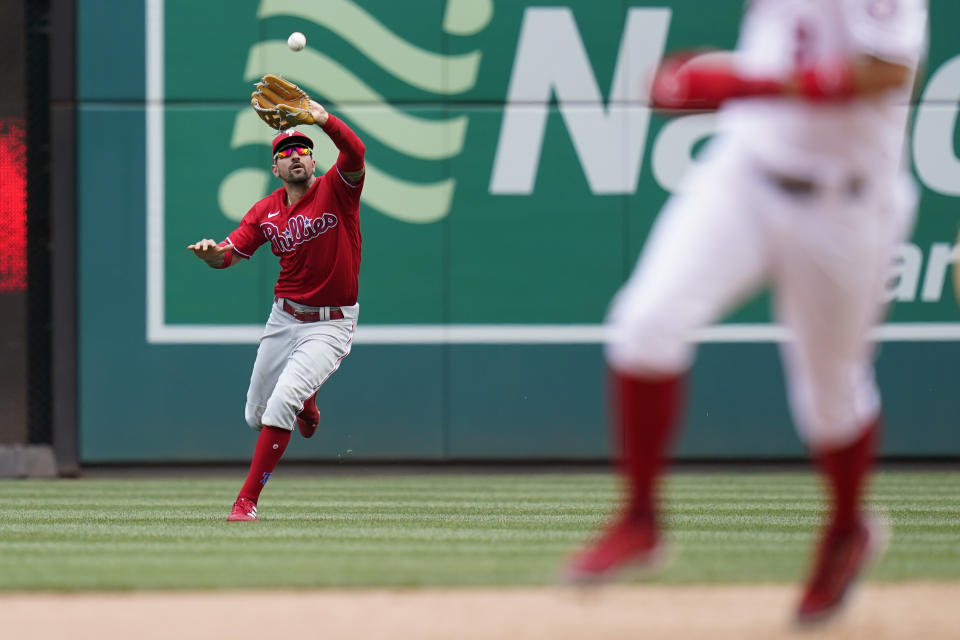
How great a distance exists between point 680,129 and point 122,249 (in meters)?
4.60

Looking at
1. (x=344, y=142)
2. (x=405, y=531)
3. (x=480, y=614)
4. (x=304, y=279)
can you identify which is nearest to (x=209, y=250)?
(x=304, y=279)

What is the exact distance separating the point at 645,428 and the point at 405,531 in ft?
10.6

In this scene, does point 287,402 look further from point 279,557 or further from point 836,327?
point 836,327

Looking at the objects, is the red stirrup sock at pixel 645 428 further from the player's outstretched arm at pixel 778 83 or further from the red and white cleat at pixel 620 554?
the player's outstretched arm at pixel 778 83

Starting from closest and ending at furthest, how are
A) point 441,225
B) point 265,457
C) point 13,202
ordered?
1. point 265,457
2. point 13,202
3. point 441,225

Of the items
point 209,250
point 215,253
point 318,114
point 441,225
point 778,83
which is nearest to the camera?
point 778,83

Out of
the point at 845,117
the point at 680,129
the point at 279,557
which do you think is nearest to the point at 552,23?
the point at 680,129

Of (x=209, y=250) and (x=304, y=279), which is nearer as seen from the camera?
(x=209, y=250)

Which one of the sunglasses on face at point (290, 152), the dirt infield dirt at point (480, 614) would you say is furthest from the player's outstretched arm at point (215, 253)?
the dirt infield dirt at point (480, 614)

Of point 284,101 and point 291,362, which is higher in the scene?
point 284,101

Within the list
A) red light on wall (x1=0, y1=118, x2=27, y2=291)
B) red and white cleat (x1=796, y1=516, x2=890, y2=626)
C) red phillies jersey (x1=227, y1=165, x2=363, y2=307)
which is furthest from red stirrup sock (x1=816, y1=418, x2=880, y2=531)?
red light on wall (x1=0, y1=118, x2=27, y2=291)

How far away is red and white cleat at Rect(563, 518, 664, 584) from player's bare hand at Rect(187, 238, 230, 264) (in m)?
3.83

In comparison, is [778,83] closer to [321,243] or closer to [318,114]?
[318,114]

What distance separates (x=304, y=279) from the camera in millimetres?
6742
